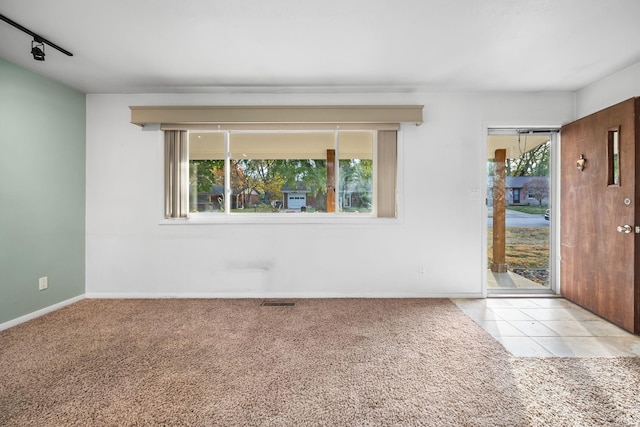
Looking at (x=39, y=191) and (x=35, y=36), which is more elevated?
(x=35, y=36)

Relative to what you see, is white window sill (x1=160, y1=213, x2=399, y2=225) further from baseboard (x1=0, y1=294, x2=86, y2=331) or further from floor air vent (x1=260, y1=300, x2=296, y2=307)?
baseboard (x1=0, y1=294, x2=86, y2=331)

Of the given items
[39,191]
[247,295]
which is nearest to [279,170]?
[247,295]

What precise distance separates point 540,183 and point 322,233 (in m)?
2.86

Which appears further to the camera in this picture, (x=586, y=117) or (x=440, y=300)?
(x=440, y=300)

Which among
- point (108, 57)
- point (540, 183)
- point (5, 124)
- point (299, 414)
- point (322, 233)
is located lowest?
point (299, 414)

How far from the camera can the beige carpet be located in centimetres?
174

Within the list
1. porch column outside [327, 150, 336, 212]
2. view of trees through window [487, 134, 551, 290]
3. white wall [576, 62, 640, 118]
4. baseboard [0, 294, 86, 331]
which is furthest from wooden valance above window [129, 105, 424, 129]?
baseboard [0, 294, 86, 331]

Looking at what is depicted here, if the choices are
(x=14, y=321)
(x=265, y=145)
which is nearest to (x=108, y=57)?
(x=265, y=145)

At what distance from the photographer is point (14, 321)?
9.95 feet

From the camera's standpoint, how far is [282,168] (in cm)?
397

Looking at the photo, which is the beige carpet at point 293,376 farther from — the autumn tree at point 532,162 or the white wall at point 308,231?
the autumn tree at point 532,162

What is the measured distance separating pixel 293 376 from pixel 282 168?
2.51m

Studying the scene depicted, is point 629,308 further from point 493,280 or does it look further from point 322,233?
point 322,233

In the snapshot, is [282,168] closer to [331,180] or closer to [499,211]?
[331,180]
